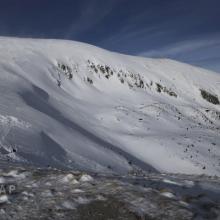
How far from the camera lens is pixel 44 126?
18.4 meters

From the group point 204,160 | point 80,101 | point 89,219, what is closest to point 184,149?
point 204,160

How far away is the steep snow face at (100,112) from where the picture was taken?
1644 centimetres

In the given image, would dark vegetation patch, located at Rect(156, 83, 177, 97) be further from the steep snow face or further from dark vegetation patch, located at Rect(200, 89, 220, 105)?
dark vegetation patch, located at Rect(200, 89, 220, 105)

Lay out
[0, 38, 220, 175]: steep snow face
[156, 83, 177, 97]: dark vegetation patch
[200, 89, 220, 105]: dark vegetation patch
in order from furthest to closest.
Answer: [200, 89, 220, 105]: dark vegetation patch → [156, 83, 177, 97]: dark vegetation patch → [0, 38, 220, 175]: steep snow face

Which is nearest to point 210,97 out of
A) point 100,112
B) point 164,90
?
point 164,90

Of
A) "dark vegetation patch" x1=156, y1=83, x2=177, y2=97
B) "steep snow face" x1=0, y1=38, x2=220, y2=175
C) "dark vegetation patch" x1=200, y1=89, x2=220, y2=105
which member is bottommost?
"steep snow face" x1=0, y1=38, x2=220, y2=175

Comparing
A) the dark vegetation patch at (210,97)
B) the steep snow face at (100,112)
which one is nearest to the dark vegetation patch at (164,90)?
the steep snow face at (100,112)

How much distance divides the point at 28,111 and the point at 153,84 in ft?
107

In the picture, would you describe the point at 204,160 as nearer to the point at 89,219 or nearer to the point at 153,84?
the point at 89,219

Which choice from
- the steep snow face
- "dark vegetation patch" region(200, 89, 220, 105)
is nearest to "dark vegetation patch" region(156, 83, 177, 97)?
the steep snow face

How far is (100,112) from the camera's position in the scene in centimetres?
3353

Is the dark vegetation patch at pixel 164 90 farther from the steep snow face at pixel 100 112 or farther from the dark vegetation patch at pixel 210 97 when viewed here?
the dark vegetation patch at pixel 210 97

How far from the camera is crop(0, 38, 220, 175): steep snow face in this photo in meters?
16.4

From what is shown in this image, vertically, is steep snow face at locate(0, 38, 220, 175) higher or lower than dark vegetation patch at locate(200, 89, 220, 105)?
lower
